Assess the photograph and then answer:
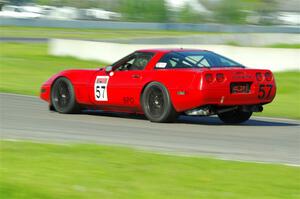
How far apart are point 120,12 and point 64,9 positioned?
23.7 feet

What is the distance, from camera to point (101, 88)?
45.0 ft

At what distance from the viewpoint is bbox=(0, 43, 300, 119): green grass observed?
57.0 ft

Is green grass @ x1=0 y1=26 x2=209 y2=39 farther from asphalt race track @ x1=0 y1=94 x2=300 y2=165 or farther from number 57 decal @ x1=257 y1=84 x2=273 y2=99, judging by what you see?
number 57 decal @ x1=257 y1=84 x2=273 y2=99

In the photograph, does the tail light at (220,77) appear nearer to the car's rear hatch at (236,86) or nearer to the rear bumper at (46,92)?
the car's rear hatch at (236,86)

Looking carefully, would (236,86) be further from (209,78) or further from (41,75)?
(41,75)

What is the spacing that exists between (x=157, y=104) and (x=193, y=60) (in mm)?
887

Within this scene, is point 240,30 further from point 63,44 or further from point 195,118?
point 195,118

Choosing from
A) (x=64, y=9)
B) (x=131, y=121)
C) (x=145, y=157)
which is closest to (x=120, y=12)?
(x=64, y=9)

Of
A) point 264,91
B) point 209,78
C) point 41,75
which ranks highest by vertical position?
point 209,78

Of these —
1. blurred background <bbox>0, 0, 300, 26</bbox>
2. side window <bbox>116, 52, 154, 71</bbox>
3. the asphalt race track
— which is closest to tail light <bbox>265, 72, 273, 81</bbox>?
the asphalt race track

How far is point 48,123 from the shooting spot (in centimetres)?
1274

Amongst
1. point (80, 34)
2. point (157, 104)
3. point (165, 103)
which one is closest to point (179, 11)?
point (80, 34)

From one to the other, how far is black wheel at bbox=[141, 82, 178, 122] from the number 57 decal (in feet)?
4.34

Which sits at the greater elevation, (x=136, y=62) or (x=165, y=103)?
(x=136, y=62)
